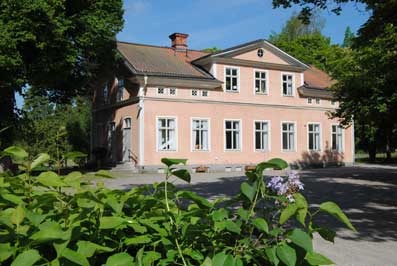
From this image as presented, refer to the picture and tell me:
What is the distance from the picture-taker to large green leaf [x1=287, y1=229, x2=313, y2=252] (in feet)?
4.66

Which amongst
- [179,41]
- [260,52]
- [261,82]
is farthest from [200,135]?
[179,41]

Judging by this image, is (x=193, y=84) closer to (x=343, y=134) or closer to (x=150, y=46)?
(x=150, y=46)

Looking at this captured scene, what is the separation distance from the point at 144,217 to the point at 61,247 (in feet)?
1.58

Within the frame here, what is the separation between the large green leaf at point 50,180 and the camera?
1668 millimetres

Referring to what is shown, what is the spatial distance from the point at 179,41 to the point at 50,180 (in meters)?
29.3

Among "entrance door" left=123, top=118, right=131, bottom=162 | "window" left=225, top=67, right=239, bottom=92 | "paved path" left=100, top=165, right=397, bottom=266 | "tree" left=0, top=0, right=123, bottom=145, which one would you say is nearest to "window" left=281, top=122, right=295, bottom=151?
"window" left=225, top=67, right=239, bottom=92

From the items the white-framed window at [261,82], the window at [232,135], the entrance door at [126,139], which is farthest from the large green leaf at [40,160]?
the white-framed window at [261,82]

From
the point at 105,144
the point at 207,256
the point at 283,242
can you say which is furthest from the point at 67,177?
the point at 105,144

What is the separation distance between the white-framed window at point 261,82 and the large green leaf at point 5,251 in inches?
1076

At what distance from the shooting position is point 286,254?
1.41m

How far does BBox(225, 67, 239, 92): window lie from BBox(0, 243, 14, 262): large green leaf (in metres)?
26.0

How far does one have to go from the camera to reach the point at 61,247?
1.35 metres

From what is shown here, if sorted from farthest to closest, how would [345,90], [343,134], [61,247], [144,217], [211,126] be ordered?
[343,134] → [211,126] → [345,90] → [144,217] → [61,247]

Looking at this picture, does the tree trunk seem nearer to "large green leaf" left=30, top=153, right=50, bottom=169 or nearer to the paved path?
the paved path
